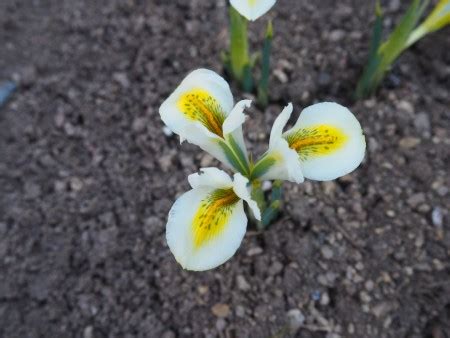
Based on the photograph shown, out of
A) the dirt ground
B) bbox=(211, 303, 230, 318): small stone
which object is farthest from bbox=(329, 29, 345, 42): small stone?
bbox=(211, 303, 230, 318): small stone

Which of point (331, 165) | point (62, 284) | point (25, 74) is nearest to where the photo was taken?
point (331, 165)

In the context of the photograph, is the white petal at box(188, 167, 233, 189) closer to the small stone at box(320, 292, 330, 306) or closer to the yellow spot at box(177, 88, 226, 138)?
the yellow spot at box(177, 88, 226, 138)

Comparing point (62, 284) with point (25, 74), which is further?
point (25, 74)

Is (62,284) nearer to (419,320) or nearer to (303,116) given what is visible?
(303,116)

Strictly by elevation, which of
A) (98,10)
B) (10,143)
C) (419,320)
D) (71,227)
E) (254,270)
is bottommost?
(419,320)

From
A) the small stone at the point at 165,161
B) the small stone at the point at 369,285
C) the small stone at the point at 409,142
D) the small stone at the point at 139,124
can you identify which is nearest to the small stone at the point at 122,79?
the small stone at the point at 139,124

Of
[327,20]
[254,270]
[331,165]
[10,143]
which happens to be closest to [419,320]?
[254,270]

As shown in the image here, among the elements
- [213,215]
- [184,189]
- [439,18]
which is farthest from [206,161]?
[439,18]
